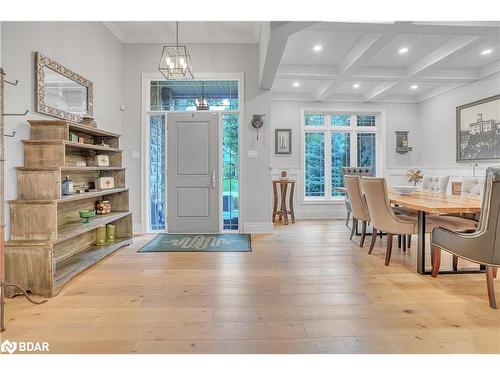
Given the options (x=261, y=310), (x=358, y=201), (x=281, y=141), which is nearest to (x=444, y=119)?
(x=281, y=141)

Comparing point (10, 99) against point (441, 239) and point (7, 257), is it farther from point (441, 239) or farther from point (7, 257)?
point (441, 239)

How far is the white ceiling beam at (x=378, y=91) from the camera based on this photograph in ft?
19.2

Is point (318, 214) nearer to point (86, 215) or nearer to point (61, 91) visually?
point (86, 215)

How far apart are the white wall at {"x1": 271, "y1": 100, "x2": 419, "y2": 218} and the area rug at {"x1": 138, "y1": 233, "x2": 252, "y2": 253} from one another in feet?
8.03

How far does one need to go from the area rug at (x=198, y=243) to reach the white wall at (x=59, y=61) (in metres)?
1.79

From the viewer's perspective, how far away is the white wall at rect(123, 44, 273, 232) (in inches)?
192

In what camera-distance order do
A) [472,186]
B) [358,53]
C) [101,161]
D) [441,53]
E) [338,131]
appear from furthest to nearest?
[338,131]
[441,53]
[358,53]
[472,186]
[101,161]

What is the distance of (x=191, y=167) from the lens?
16.2 feet

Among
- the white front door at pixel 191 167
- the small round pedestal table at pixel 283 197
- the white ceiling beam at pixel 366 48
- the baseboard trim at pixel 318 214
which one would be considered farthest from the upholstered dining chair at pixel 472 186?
the white front door at pixel 191 167

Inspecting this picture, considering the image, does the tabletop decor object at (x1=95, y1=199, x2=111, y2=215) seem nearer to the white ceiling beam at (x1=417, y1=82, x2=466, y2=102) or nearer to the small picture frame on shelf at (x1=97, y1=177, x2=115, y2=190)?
the small picture frame on shelf at (x1=97, y1=177, x2=115, y2=190)

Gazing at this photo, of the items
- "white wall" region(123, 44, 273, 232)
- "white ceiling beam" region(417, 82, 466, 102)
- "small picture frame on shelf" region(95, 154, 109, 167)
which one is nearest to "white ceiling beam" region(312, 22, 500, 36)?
"white wall" region(123, 44, 273, 232)

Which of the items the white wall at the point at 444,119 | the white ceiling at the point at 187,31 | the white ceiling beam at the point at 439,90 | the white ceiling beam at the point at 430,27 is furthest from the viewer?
the white ceiling beam at the point at 439,90

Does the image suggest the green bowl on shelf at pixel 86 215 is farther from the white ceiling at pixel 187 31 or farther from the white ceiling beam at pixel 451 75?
the white ceiling beam at pixel 451 75

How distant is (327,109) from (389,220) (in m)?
4.23
